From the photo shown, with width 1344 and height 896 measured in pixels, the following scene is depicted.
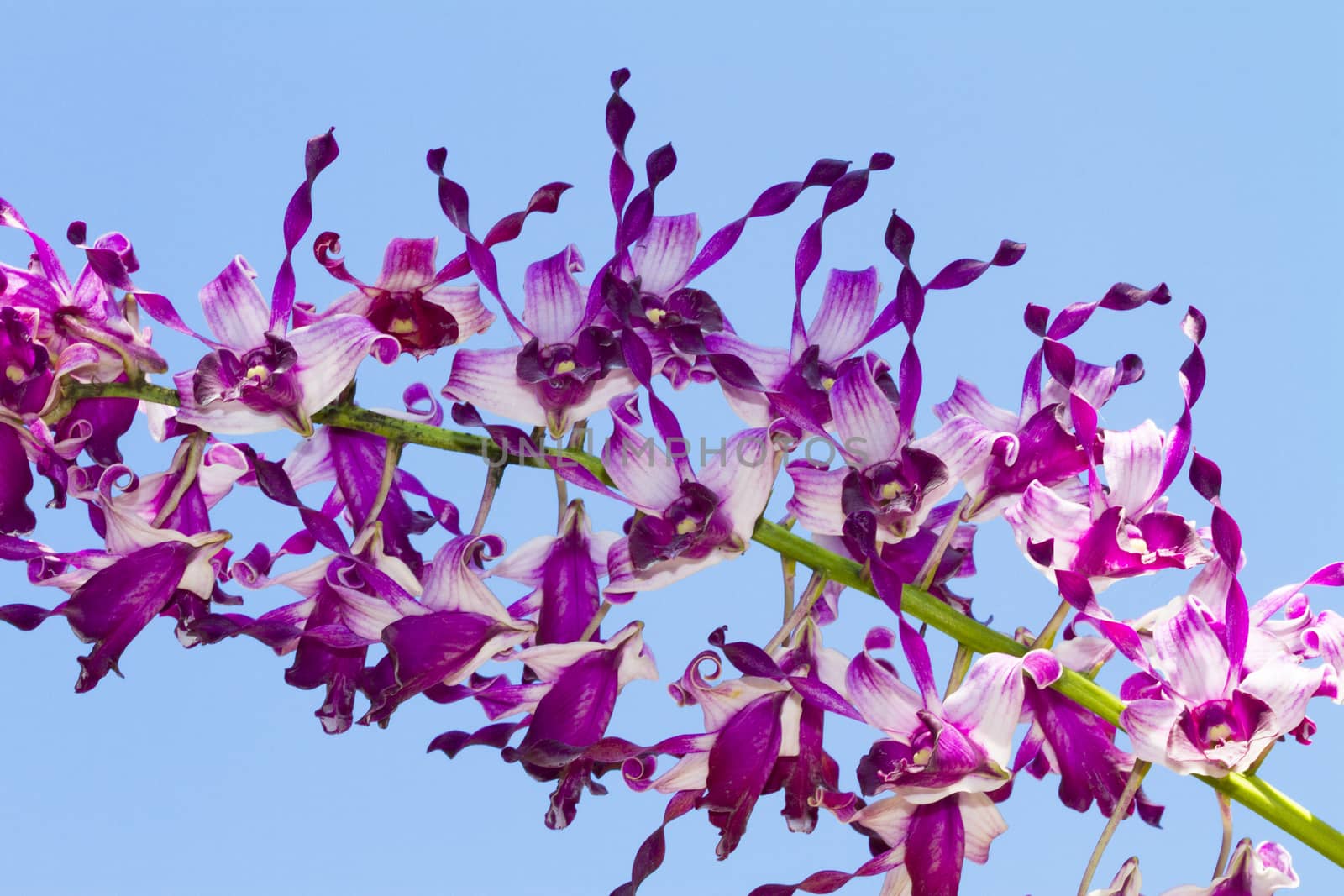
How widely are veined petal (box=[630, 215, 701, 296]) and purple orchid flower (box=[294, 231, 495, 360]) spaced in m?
0.17

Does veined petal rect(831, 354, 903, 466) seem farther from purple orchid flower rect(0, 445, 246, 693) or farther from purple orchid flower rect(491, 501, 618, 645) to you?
purple orchid flower rect(0, 445, 246, 693)

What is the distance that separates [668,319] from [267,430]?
15.1 inches

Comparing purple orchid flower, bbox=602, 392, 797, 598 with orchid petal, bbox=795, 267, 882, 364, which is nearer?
purple orchid flower, bbox=602, 392, 797, 598

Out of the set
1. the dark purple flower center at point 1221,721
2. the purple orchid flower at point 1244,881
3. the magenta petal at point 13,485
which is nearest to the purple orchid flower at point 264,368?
the magenta petal at point 13,485

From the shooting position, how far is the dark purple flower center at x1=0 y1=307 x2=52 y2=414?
1213mm

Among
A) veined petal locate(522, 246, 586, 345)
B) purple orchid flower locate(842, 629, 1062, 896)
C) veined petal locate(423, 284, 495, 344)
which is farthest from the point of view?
veined petal locate(423, 284, 495, 344)

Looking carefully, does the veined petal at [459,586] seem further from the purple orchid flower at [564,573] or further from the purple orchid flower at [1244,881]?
the purple orchid flower at [1244,881]

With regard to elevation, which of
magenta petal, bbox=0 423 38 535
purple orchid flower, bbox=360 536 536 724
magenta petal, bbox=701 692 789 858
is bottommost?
magenta petal, bbox=701 692 789 858

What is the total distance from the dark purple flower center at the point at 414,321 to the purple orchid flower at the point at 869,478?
0.38 meters

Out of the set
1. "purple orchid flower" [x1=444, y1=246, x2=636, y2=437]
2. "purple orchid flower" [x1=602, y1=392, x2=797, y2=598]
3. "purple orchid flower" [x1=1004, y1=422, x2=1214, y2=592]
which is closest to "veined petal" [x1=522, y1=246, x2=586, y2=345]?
"purple orchid flower" [x1=444, y1=246, x2=636, y2=437]

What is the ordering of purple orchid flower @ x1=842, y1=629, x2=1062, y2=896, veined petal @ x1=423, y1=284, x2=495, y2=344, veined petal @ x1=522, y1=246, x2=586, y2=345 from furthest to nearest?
veined petal @ x1=423, y1=284, x2=495, y2=344 → veined petal @ x1=522, y1=246, x2=586, y2=345 → purple orchid flower @ x1=842, y1=629, x2=1062, y2=896

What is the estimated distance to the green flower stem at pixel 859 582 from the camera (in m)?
1.18

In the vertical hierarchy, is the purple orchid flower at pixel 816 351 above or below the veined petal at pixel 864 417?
above

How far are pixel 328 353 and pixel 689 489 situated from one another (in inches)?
13.5
